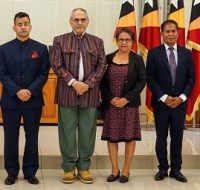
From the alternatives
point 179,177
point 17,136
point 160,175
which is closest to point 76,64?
point 17,136

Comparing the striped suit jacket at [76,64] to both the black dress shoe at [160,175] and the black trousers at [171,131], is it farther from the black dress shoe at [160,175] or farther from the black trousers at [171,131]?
the black dress shoe at [160,175]

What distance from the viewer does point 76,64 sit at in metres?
3.78

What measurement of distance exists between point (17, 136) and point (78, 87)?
0.71m

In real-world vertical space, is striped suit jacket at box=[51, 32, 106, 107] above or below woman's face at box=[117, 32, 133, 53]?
below

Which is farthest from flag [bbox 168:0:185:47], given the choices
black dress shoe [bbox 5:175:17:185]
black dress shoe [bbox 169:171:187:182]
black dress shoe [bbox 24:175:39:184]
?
black dress shoe [bbox 5:175:17:185]

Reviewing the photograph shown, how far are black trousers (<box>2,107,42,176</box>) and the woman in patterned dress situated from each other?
64cm

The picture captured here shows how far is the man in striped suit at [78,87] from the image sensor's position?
12.3 ft

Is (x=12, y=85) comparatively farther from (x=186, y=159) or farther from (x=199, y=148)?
(x=199, y=148)

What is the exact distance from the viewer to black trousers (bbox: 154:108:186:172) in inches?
157

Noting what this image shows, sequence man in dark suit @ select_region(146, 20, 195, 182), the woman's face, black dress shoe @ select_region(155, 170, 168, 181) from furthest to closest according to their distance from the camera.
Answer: black dress shoe @ select_region(155, 170, 168, 181), man in dark suit @ select_region(146, 20, 195, 182), the woman's face

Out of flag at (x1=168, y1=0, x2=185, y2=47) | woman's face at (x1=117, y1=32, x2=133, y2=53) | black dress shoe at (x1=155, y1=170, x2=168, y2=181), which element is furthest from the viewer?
flag at (x1=168, y1=0, x2=185, y2=47)

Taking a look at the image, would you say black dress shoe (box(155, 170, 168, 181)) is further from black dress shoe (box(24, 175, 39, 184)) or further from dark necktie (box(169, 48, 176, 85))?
black dress shoe (box(24, 175, 39, 184))

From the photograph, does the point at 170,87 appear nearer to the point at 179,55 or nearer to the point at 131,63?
the point at 179,55

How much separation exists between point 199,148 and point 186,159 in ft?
1.62
